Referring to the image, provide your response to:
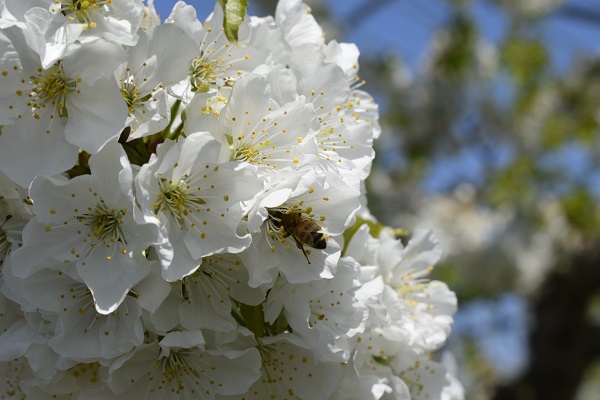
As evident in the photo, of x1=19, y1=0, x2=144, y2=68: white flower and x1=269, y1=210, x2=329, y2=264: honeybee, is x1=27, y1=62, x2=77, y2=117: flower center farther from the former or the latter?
x1=269, y1=210, x2=329, y2=264: honeybee

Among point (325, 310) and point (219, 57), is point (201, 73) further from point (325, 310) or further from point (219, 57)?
point (325, 310)

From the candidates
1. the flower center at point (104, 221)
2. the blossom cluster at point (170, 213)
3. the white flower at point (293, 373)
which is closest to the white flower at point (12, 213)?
the blossom cluster at point (170, 213)

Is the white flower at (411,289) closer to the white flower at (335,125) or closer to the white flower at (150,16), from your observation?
the white flower at (335,125)

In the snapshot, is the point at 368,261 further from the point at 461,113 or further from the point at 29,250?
the point at 461,113

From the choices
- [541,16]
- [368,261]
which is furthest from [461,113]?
[368,261]

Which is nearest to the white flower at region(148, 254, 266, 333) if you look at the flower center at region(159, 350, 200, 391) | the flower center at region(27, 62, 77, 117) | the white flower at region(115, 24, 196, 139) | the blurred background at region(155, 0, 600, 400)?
the flower center at region(159, 350, 200, 391)

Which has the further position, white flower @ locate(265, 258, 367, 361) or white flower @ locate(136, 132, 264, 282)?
white flower @ locate(265, 258, 367, 361)
